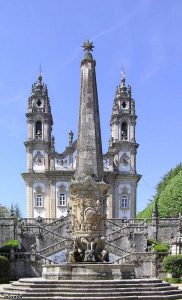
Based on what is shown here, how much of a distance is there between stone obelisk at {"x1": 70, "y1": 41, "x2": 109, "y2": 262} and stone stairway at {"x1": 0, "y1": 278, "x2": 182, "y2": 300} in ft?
10.1

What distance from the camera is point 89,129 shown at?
27.9 m

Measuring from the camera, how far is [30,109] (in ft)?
241

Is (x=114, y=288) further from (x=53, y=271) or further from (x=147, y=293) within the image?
(x=53, y=271)

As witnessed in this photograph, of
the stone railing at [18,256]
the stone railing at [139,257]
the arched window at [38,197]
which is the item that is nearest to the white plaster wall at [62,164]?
the arched window at [38,197]

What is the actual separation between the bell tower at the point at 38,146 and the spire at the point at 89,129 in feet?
142

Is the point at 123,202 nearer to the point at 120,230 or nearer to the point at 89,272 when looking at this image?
the point at 120,230

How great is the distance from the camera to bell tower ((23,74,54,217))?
71.1 metres

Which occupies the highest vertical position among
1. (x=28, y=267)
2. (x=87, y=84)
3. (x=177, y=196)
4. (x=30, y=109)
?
(x=30, y=109)

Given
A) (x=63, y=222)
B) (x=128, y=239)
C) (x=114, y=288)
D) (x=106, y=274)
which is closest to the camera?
(x=114, y=288)

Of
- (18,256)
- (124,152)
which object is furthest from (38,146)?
(18,256)

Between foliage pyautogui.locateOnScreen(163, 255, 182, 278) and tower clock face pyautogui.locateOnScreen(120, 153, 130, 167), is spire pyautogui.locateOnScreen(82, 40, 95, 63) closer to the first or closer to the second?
foliage pyautogui.locateOnScreen(163, 255, 182, 278)

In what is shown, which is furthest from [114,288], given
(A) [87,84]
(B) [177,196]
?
(B) [177,196]

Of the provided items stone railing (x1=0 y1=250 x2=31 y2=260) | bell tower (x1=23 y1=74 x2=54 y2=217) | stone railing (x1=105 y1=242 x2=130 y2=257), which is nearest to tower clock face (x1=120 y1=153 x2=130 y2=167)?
bell tower (x1=23 y1=74 x2=54 y2=217)

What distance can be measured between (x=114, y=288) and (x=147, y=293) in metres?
1.19
